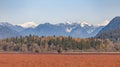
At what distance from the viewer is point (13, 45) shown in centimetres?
17450

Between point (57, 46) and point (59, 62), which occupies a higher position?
point (57, 46)

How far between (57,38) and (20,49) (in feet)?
69.1

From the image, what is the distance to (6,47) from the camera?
17488 cm

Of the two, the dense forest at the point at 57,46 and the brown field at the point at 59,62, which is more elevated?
the dense forest at the point at 57,46

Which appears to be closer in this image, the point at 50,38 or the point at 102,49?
the point at 102,49

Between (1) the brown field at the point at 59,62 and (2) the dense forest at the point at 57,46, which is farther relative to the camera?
(2) the dense forest at the point at 57,46

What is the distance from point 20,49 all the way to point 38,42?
1078 cm

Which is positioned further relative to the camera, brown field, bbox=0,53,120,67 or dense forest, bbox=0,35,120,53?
dense forest, bbox=0,35,120,53

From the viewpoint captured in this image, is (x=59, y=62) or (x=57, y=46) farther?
(x=57, y=46)

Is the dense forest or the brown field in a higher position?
the dense forest

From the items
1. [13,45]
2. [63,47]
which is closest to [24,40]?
[13,45]

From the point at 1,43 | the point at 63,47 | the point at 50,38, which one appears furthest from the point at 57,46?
the point at 1,43

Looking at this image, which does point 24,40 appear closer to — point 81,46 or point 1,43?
point 1,43

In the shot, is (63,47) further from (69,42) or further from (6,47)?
(6,47)
